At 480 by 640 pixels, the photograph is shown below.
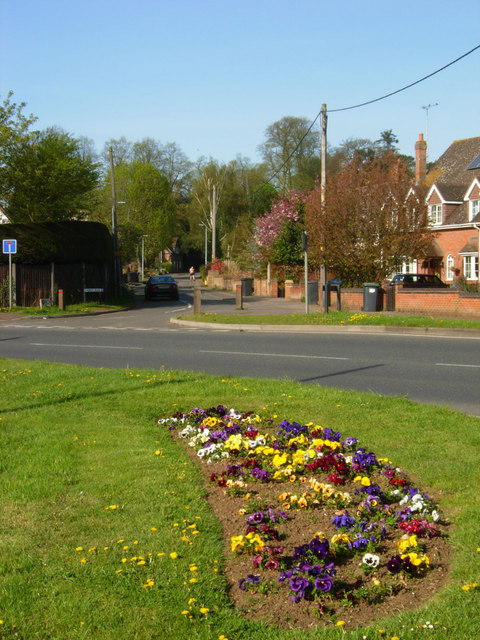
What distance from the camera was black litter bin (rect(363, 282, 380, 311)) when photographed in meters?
26.9

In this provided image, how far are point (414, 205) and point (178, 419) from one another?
2266 cm

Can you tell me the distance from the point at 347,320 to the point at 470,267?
A: 21.7 metres

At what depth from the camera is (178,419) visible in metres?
7.94

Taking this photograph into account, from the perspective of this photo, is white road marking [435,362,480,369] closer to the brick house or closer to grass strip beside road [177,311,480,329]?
grass strip beside road [177,311,480,329]

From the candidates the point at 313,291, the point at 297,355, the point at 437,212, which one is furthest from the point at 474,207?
the point at 297,355

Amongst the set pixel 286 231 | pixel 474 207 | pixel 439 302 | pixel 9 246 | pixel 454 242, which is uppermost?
pixel 474 207

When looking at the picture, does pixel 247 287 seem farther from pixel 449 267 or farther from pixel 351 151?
pixel 351 151

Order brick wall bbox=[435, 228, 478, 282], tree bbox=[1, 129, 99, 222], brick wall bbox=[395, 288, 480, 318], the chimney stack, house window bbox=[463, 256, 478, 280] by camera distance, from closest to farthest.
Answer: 1. brick wall bbox=[395, 288, 480, 318]
2. tree bbox=[1, 129, 99, 222]
3. house window bbox=[463, 256, 478, 280]
4. brick wall bbox=[435, 228, 478, 282]
5. the chimney stack

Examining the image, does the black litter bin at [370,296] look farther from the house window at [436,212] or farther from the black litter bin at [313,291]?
the house window at [436,212]

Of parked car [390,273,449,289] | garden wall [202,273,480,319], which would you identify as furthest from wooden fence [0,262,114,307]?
parked car [390,273,449,289]

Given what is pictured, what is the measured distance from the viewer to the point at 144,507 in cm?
514

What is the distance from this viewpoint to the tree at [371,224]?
2830 centimetres

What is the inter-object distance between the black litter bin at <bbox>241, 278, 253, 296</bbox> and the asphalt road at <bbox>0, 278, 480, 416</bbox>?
27.1 meters

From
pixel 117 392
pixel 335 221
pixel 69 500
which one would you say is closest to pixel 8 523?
pixel 69 500
